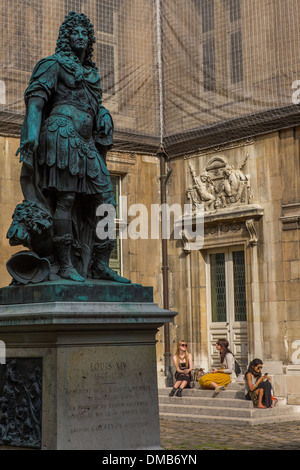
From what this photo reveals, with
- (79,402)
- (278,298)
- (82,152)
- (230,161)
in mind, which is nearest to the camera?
(79,402)

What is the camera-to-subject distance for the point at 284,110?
50.5 feet

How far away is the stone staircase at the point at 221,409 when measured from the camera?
1270cm

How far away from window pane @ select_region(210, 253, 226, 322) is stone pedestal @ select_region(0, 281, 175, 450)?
955cm

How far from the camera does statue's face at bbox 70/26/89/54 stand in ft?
24.7

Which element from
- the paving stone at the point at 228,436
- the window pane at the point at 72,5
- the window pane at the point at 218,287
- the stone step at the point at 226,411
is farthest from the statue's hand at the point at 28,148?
the window pane at the point at 72,5

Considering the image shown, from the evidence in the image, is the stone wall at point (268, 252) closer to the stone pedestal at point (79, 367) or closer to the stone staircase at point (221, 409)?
the stone staircase at point (221, 409)

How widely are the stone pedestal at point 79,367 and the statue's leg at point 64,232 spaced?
34cm

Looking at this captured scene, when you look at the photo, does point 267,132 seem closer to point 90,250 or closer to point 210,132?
point 210,132

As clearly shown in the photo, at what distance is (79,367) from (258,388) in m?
7.00

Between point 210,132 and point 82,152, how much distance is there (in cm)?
981

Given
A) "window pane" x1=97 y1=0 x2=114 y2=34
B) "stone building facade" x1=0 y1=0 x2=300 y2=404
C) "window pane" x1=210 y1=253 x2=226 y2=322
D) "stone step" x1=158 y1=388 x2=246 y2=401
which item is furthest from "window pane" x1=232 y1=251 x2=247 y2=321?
"window pane" x1=97 y1=0 x2=114 y2=34

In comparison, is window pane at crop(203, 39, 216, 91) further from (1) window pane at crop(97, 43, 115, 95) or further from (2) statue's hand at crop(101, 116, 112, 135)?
(2) statue's hand at crop(101, 116, 112, 135)

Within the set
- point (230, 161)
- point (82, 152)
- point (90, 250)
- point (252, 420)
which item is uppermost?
point (230, 161)

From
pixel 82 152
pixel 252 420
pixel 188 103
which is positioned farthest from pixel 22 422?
pixel 188 103
